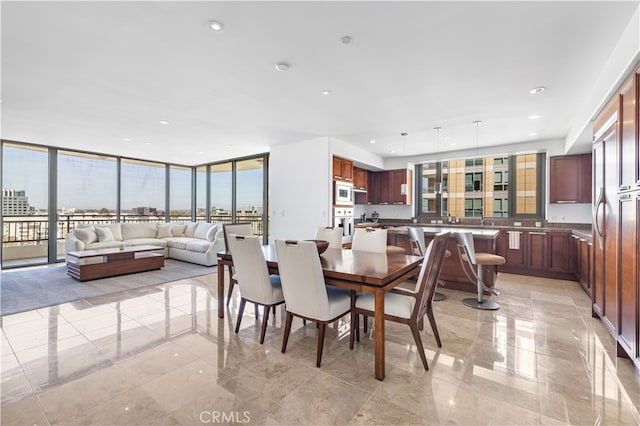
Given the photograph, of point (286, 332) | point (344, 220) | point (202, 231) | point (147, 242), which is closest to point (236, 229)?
point (286, 332)

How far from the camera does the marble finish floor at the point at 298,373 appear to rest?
66.7 inches

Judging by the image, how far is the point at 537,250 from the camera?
519 cm

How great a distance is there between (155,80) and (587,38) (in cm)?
396

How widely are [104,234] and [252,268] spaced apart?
17.8 ft

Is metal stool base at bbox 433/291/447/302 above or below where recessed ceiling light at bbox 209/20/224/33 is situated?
below

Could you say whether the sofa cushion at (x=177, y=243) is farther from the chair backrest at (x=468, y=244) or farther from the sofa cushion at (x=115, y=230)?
the chair backrest at (x=468, y=244)

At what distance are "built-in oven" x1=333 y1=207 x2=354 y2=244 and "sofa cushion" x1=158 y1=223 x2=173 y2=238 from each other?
15.2 ft

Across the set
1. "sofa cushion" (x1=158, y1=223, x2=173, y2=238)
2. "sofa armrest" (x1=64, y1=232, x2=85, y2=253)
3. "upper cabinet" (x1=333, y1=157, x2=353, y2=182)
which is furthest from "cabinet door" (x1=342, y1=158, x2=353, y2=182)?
"sofa armrest" (x1=64, y1=232, x2=85, y2=253)

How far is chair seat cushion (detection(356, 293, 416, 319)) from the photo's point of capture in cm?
218

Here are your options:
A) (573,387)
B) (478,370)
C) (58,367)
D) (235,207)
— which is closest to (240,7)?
(58,367)

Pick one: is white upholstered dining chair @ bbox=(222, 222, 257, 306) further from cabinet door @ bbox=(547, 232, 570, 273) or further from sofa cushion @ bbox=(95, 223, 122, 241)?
cabinet door @ bbox=(547, 232, 570, 273)

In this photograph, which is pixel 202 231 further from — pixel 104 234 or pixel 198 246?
pixel 104 234

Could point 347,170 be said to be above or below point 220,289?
above

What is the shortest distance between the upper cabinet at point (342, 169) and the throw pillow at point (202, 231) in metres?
3.50
